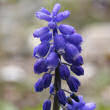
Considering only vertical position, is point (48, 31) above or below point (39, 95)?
above

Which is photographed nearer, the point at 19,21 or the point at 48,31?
the point at 48,31

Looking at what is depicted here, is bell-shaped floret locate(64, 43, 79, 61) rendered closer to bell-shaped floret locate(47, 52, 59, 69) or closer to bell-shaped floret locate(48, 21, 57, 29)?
bell-shaped floret locate(47, 52, 59, 69)

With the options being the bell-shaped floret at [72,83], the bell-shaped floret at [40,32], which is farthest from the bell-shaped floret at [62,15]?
the bell-shaped floret at [72,83]

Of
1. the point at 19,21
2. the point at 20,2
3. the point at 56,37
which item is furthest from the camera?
the point at 20,2

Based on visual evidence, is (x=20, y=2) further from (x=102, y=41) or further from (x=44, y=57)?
(x=44, y=57)

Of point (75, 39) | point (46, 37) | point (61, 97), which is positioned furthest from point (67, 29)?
point (61, 97)

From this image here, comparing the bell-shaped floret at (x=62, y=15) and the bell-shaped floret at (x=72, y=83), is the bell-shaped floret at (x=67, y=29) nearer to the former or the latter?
the bell-shaped floret at (x=62, y=15)

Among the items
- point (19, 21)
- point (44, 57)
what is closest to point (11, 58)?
point (19, 21)
